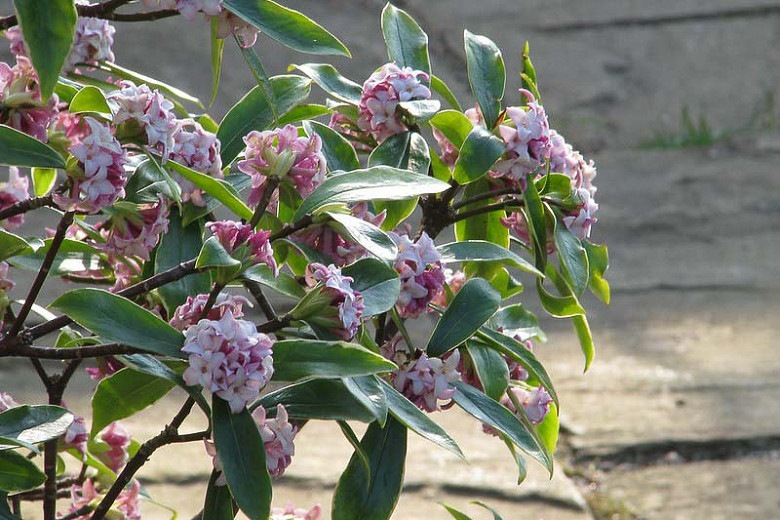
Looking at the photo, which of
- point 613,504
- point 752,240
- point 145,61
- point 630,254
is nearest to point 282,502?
point 613,504

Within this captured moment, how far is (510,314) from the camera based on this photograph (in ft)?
3.43

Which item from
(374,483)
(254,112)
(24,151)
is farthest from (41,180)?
(374,483)

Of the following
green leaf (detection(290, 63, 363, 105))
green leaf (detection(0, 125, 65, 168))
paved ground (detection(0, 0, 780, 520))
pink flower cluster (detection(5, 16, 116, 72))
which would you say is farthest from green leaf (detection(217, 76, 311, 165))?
paved ground (detection(0, 0, 780, 520))

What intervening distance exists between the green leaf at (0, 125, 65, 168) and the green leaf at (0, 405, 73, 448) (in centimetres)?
17

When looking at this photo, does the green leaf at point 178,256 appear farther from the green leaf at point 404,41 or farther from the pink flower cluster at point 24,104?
the green leaf at point 404,41

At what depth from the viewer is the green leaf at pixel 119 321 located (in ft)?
2.11

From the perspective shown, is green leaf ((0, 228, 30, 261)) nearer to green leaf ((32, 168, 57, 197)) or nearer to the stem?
the stem

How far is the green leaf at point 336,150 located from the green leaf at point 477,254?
97 mm

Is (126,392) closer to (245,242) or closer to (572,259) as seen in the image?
(245,242)

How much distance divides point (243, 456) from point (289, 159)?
206 millimetres

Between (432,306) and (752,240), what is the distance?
2064mm

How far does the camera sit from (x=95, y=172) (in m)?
0.69


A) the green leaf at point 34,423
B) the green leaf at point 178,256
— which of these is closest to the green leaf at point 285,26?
the green leaf at point 178,256

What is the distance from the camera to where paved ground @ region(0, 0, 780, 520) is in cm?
173
